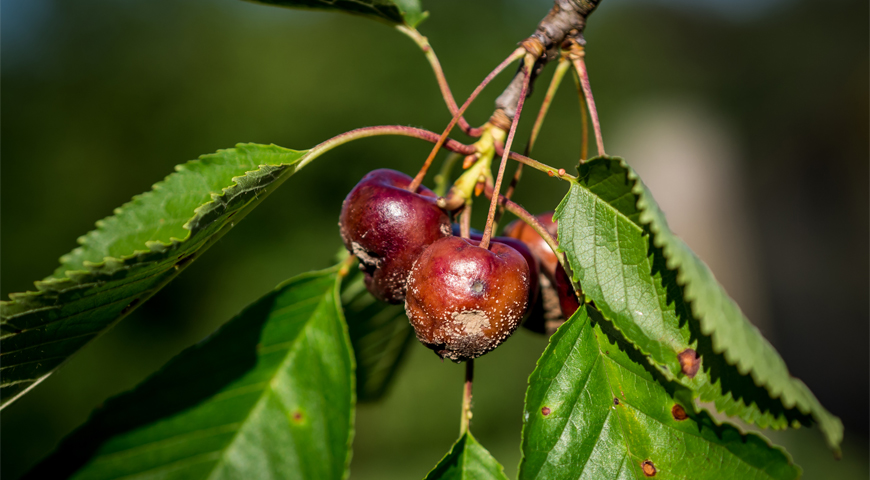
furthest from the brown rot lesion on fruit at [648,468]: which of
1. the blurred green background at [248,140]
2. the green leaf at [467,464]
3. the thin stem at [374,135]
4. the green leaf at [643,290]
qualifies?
the blurred green background at [248,140]

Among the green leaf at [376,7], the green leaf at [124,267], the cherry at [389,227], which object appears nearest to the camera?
the green leaf at [124,267]

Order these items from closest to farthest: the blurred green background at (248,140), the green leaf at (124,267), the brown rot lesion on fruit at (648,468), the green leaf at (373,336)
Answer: the green leaf at (124,267)
the brown rot lesion on fruit at (648,468)
the green leaf at (373,336)
the blurred green background at (248,140)

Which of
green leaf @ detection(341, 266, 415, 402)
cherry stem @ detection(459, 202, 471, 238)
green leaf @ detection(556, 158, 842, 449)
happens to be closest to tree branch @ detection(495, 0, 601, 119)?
cherry stem @ detection(459, 202, 471, 238)

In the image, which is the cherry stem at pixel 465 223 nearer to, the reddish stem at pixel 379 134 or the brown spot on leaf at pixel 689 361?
the reddish stem at pixel 379 134

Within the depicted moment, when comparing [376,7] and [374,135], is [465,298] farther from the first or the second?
[376,7]

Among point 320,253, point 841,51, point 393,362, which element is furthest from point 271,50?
point 841,51

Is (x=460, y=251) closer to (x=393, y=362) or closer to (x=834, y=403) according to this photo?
(x=393, y=362)

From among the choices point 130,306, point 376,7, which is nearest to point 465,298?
point 130,306

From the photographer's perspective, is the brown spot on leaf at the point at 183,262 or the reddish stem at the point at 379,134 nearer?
the brown spot on leaf at the point at 183,262
